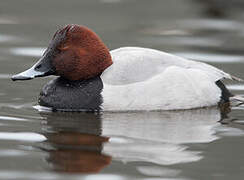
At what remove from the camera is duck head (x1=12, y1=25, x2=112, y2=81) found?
6832mm

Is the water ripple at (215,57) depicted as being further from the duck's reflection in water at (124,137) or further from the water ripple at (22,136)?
the water ripple at (22,136)

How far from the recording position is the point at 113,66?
22.4 ft

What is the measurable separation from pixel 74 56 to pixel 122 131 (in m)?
1.04

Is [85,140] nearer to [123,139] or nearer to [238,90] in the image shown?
[123,139]

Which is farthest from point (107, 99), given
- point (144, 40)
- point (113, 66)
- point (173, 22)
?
point (173, 22)

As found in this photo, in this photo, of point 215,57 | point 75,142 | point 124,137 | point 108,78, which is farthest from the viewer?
point 215,57

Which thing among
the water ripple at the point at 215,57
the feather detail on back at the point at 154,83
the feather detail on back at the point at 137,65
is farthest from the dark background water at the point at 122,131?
the feather detail on back at the point at 137,65

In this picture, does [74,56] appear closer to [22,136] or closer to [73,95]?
[73,95]

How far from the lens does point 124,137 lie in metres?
5.94

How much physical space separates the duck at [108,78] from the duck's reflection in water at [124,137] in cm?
10

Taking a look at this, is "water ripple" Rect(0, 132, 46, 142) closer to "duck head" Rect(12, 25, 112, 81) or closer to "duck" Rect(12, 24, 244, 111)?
"duck" Rect(12, 24, 244, 111)

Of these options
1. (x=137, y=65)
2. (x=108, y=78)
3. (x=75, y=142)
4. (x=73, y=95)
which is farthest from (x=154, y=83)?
(x=75, y=142)

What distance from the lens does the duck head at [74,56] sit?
683 centimetres

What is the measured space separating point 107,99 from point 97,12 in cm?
543
